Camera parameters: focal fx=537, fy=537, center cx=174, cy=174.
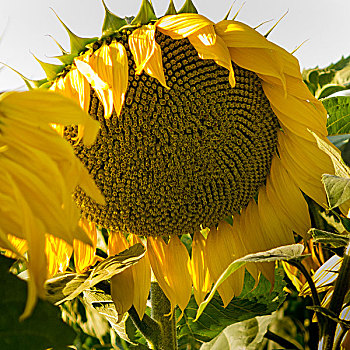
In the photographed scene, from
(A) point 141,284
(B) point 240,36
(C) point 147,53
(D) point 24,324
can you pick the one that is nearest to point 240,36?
(B) point 240,36

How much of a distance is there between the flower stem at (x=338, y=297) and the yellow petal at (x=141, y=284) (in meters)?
0.25

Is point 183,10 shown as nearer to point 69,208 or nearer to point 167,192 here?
point 167,192

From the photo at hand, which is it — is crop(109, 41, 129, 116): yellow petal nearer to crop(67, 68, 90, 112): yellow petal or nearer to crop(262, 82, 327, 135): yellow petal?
crop(67, 68, 90, 112): yellow petal

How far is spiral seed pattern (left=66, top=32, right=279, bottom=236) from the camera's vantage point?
0.66 m

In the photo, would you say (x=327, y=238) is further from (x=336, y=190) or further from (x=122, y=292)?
(x=122, y=292)

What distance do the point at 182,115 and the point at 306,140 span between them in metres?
0.18

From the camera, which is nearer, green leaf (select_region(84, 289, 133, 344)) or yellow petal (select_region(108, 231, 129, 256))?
green leaf (select_region(84, 289, 133, 344))

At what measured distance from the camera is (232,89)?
0.70m

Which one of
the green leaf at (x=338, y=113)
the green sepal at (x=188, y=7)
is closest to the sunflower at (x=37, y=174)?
the green sepal at (x=188, y=7)

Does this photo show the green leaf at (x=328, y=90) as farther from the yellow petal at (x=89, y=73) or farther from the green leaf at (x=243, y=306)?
the yellow petal at (x=89, y=73)

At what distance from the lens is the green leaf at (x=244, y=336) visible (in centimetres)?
42

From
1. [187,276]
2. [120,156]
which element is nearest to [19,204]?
[120,156]

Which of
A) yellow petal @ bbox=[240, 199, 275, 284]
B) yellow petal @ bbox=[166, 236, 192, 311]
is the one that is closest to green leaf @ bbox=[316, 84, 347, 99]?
yellow petal @ bbox=[240, 199, 275, 284]

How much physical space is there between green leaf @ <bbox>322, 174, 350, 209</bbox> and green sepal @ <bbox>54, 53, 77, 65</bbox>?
1.17 feet
